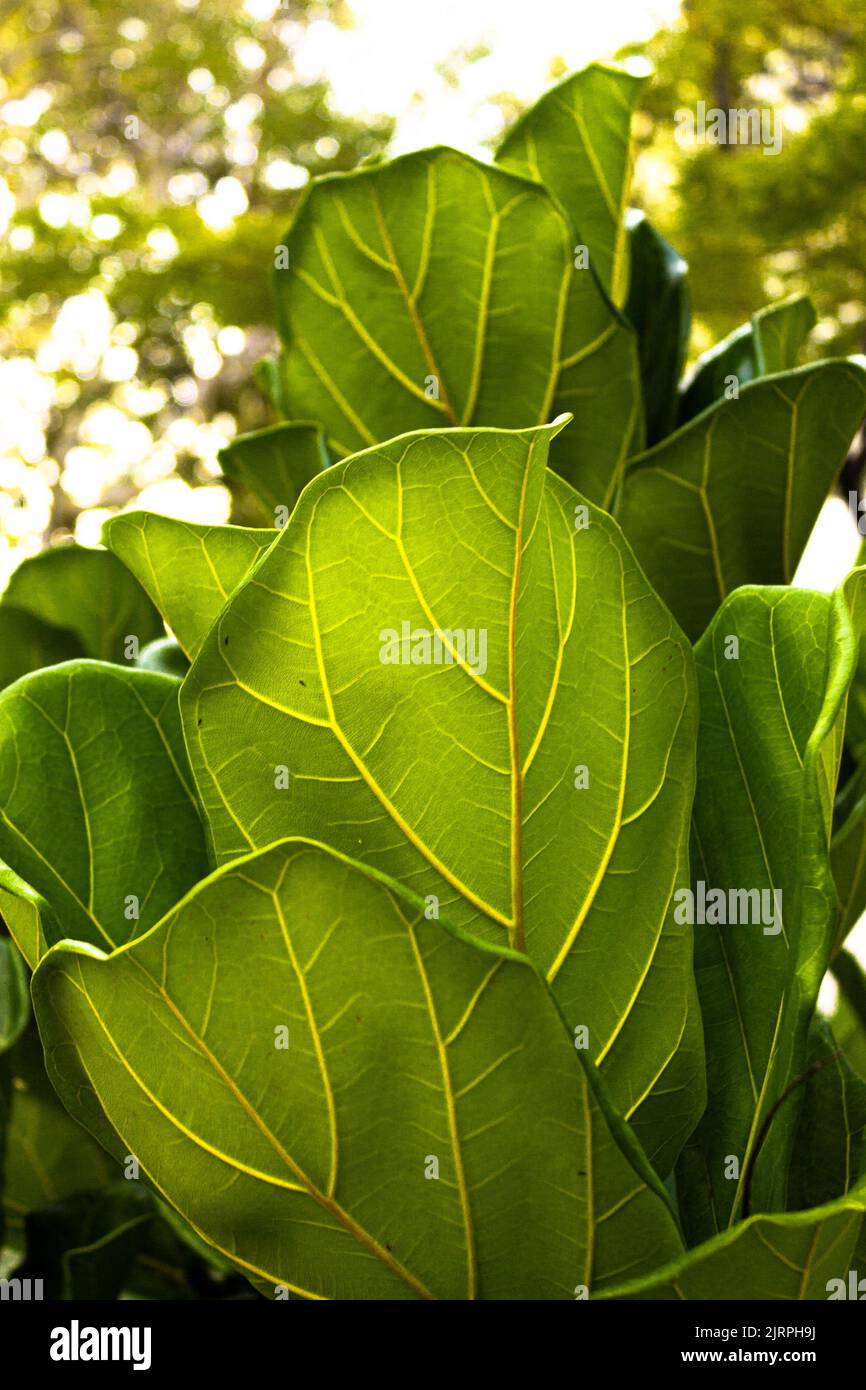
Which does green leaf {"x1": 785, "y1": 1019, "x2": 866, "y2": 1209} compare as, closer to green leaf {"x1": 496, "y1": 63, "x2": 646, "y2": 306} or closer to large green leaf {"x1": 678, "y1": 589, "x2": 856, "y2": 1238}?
large green leaf {"x1": 678, "y1": 589, "x2": 856, "y2": 1238}

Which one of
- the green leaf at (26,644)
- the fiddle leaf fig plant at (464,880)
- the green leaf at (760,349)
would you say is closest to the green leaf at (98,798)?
the fiddle leaf fig plant at (464,880)

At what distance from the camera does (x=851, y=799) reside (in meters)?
0.35

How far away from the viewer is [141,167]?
624 cm

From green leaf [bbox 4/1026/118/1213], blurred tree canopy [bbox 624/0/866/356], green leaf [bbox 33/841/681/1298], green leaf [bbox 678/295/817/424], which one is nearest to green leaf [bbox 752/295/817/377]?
green leaf [bbox 678/295/817/424]

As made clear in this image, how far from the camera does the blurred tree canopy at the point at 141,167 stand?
18.0 ft

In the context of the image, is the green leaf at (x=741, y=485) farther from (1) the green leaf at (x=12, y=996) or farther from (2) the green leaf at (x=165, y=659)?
(1) the green leaf at (x=12, y=996)

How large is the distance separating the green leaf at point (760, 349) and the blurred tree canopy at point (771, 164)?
291 cm

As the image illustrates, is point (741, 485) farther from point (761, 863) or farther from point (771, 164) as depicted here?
point (771, 164)

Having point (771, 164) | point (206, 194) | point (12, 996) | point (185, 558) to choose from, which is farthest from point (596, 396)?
point (206, 194)

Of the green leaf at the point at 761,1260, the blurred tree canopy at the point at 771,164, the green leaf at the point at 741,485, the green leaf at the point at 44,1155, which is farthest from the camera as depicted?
the blurred tree canopy at the point at 771,164

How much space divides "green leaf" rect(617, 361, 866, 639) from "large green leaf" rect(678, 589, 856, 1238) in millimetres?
65

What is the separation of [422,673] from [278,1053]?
8cm

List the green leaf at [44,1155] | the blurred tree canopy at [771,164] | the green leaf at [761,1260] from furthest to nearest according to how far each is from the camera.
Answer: the blurred tree canopy at [771,164] < the green leaf at [44,1155] < the green leaf at [761,1260]

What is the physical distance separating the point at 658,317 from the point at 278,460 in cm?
14
